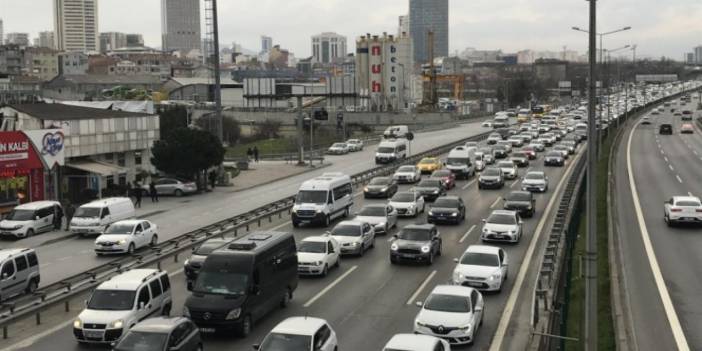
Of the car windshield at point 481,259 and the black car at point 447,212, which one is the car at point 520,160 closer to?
the black car at point 447,212

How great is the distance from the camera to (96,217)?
3516 centimetres

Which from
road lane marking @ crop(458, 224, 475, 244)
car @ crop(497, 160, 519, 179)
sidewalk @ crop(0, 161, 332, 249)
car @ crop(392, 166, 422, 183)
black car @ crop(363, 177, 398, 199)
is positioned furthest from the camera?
car @ crop(497, 160, 519, 179)

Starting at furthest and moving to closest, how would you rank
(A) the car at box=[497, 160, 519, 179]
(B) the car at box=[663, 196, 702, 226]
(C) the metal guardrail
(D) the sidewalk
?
(A) the car at box=[497, 160, 519, 179], (D) the sidewalk, (B) the car at box=[663, 196, 702, 226], (C) the metal guardrail

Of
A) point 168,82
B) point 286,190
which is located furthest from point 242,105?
point 286,190

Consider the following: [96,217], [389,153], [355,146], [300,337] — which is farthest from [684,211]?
[355,146]

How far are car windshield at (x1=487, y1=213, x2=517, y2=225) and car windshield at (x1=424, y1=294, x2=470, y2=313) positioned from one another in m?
12.4

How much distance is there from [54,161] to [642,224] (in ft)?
94.5

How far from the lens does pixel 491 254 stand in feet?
77.3

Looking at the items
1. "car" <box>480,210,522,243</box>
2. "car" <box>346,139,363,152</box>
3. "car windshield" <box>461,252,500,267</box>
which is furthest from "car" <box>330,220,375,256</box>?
"car" <box>346,139,363,152</box>

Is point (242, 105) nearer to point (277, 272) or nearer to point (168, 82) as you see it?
point (168, 82)

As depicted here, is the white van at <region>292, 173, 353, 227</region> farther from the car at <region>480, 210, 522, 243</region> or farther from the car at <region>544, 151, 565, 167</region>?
the car at <region>544, 151, 565, 167</region>

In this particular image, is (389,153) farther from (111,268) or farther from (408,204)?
(111,268)

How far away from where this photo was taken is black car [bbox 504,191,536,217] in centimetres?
3666

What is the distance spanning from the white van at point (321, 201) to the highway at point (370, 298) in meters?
1.04
